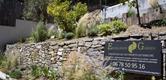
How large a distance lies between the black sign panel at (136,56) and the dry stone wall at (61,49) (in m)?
0.29

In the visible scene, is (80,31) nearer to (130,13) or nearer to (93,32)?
(93,32)

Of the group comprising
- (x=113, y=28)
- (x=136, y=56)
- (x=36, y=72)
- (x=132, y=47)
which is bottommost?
(x=36, y=72)

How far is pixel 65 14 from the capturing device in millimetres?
15438

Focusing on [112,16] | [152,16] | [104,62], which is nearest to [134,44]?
[104,62]

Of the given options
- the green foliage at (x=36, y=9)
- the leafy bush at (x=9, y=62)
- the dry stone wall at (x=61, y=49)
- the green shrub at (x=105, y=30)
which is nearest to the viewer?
the dry stone wall at (x=61, y=49)

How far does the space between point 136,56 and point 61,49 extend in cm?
457

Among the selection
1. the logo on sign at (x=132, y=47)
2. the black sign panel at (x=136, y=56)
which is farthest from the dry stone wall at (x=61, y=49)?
the logo on sign at (x=132, y=47)

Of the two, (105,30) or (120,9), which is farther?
(120,9)

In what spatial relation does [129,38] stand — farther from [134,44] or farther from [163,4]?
[163,4]

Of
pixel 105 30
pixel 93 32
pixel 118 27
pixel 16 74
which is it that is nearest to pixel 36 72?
pixel 16 74

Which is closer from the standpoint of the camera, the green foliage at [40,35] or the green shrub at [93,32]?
the green shrub at [93,32]

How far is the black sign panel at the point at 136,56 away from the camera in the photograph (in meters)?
8.07

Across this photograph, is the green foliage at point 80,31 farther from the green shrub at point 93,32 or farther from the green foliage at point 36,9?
the green foliage at point 36,9

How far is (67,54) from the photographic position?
479 inches
